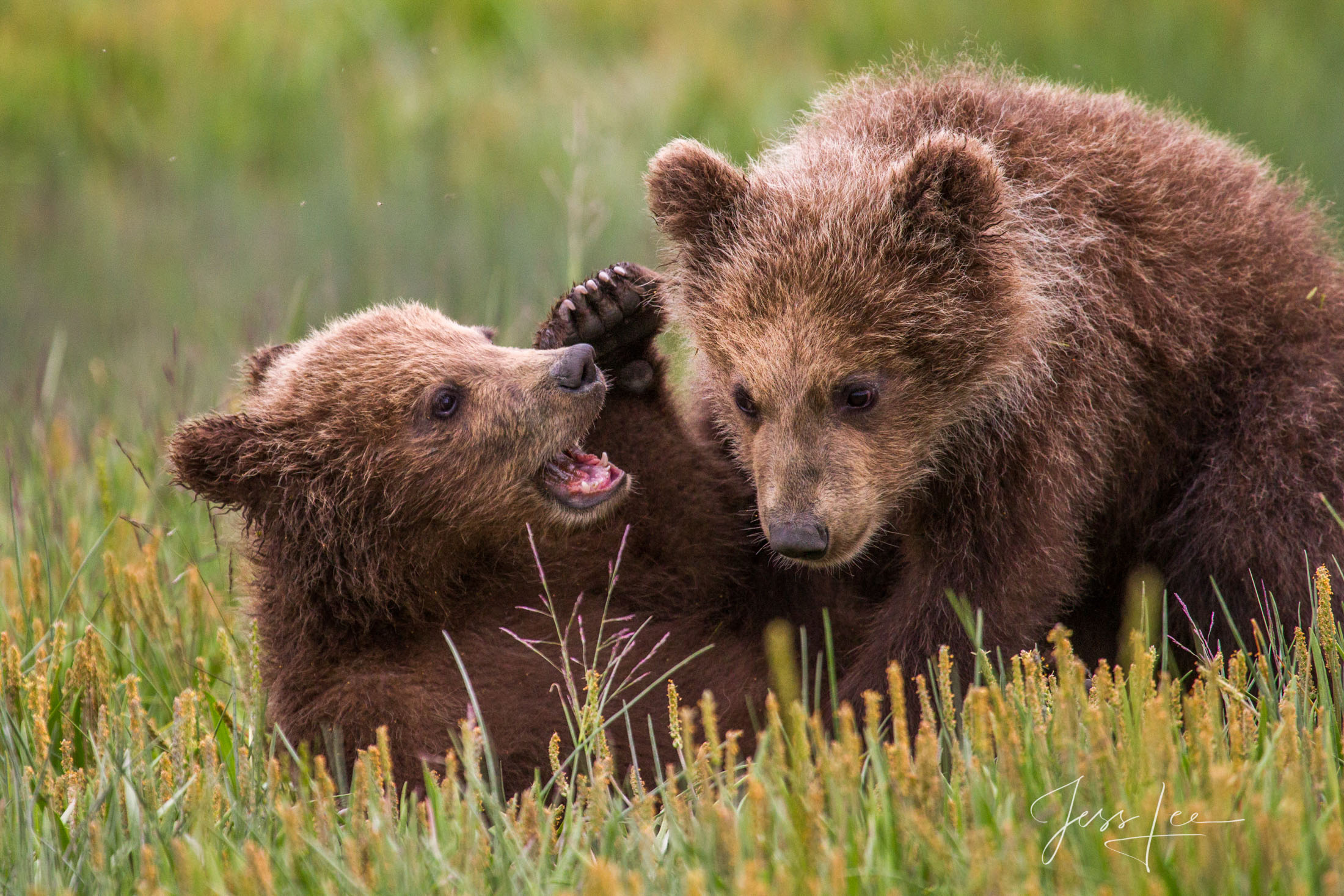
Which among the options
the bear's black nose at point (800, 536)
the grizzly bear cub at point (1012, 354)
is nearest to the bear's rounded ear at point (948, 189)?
the grizzly bear cub at point (1012, 354)

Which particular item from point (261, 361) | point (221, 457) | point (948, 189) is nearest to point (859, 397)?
point (948, 189)

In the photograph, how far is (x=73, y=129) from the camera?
12.4 metres

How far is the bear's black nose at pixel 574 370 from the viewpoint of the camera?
4641 mm

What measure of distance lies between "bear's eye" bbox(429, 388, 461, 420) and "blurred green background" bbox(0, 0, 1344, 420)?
10.2 ft

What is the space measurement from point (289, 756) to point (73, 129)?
31.9 ft

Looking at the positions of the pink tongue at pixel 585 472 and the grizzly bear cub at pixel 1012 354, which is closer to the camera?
the grizzly bear cub at pixel 1012 354

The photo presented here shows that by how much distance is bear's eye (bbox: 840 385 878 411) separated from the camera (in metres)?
4.29

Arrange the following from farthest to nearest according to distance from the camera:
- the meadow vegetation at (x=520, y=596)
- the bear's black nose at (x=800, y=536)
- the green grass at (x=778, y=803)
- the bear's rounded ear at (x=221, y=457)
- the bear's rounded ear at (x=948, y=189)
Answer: the bear's rounded ear at (x=221, y=457) → the bear's rounded ear at (x=948, y=189) → the bear's black nose at (x=800, y=536) → the meadow vegetation at (x=520, y=596) → the green grass at (x=778, y=803)

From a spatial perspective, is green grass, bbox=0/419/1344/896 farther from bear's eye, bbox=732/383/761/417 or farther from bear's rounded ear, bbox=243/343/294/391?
bear's rounded ear, bbox=243/343/294/391

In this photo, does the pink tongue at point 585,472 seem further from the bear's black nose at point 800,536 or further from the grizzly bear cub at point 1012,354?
the bear's black nose at point 800,536

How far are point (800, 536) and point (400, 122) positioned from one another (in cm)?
821
